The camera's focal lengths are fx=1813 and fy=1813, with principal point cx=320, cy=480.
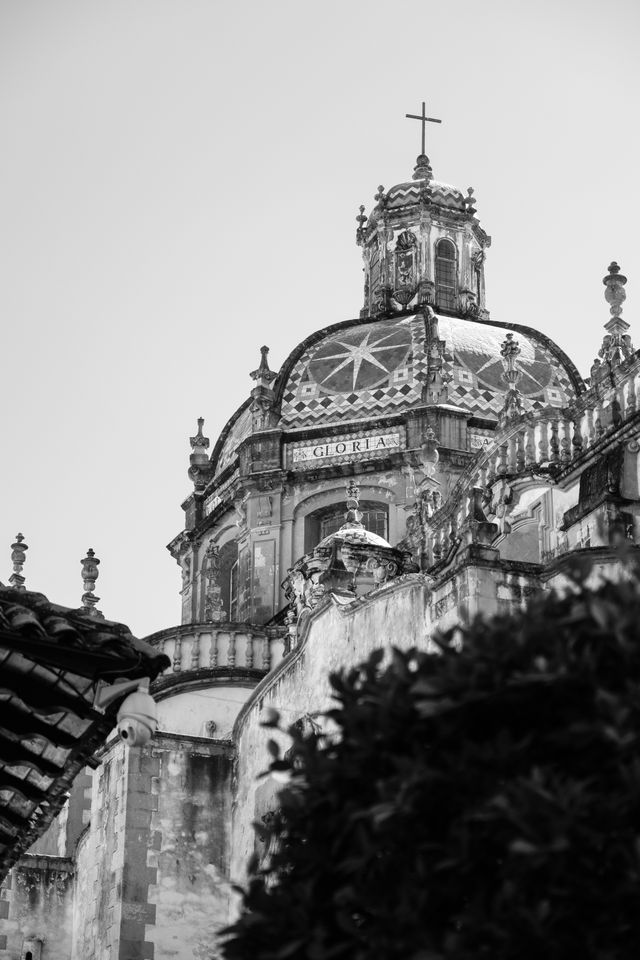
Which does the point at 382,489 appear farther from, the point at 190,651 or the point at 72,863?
the point at 72,863

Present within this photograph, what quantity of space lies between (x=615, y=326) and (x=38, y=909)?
539 inches

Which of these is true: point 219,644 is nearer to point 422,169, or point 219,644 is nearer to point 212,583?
point 212,583

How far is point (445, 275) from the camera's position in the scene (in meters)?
48.2

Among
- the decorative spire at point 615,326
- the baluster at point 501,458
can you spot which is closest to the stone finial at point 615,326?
the decorative spire at point 615,326

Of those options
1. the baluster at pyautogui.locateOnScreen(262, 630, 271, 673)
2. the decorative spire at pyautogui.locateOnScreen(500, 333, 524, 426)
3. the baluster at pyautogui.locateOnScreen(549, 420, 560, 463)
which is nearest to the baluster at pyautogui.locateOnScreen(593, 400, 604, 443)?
the baluster at pyautogui.locateOnScreen(549, 420, 560, 463)

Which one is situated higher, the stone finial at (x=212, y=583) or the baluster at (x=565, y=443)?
the stone finial at (x=212, y=583)

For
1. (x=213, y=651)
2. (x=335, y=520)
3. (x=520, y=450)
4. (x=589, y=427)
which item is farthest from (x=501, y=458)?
(x=335, y=520)

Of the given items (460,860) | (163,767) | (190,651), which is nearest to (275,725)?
(460,860)

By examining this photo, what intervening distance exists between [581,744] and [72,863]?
25.0 meters

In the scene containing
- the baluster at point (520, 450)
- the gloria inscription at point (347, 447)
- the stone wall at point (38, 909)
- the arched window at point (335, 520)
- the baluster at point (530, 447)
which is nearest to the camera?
the baluster at point (530, 447)

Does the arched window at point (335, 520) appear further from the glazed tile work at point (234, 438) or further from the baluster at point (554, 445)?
the baluster at point (554, 445)

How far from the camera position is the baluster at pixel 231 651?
34.9 m

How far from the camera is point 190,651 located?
35.1 meters

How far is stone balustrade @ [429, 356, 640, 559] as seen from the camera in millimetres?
26281
